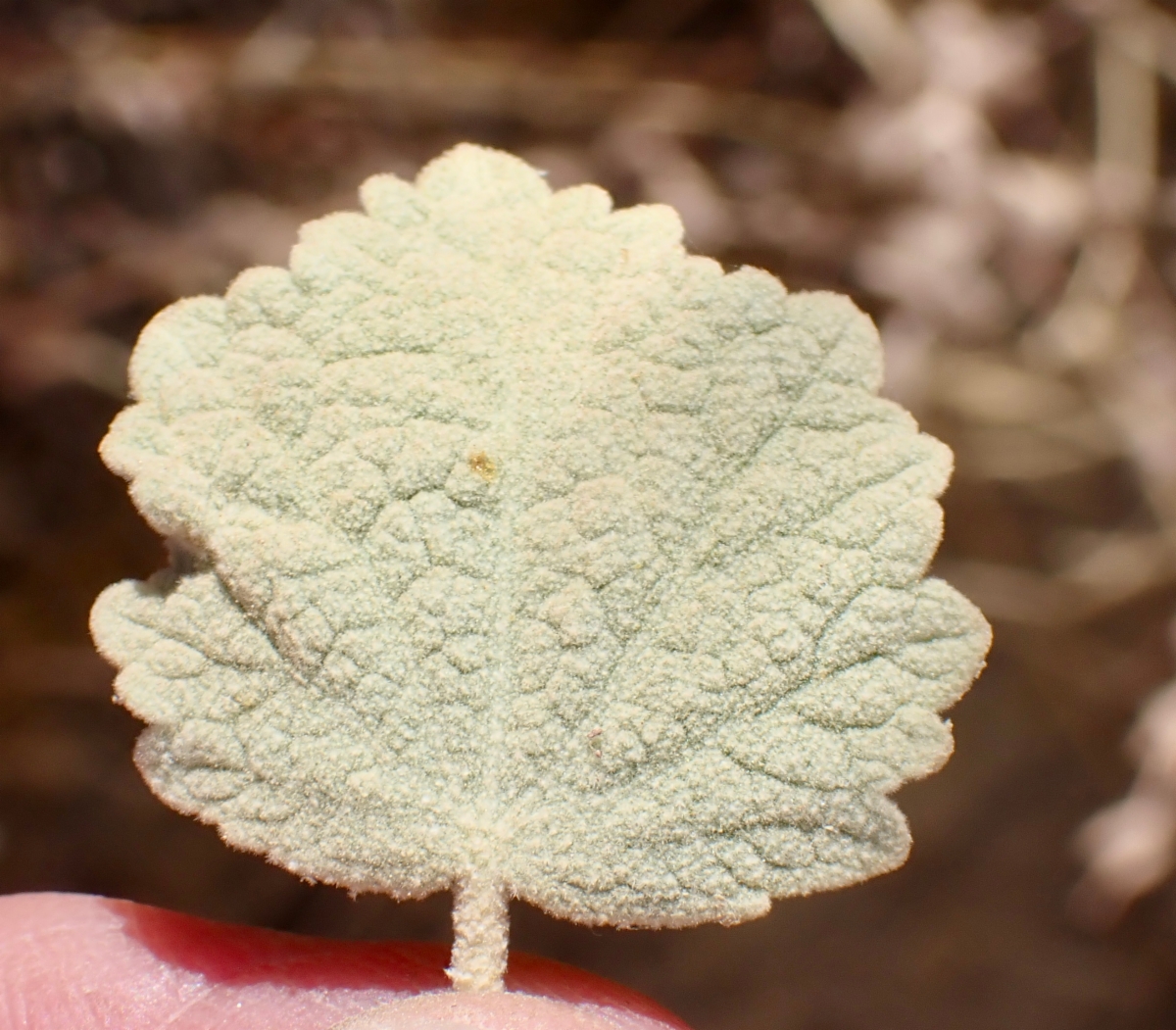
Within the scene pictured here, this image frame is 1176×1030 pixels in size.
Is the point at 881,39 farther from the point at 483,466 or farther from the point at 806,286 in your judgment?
the point at 483,466

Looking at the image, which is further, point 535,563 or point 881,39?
point 881,39

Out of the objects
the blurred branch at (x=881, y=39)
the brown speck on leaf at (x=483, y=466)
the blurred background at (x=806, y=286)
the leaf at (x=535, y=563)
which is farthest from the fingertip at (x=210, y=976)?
the blurred branch at (x=881, y=39)

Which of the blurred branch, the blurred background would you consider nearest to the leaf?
the blurred background

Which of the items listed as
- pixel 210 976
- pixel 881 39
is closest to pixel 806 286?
pixel 881 39

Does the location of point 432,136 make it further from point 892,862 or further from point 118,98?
point 892,862

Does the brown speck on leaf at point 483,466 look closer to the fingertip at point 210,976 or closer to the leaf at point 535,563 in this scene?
the leaf at point 535,563

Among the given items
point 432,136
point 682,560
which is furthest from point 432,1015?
point 432,136
